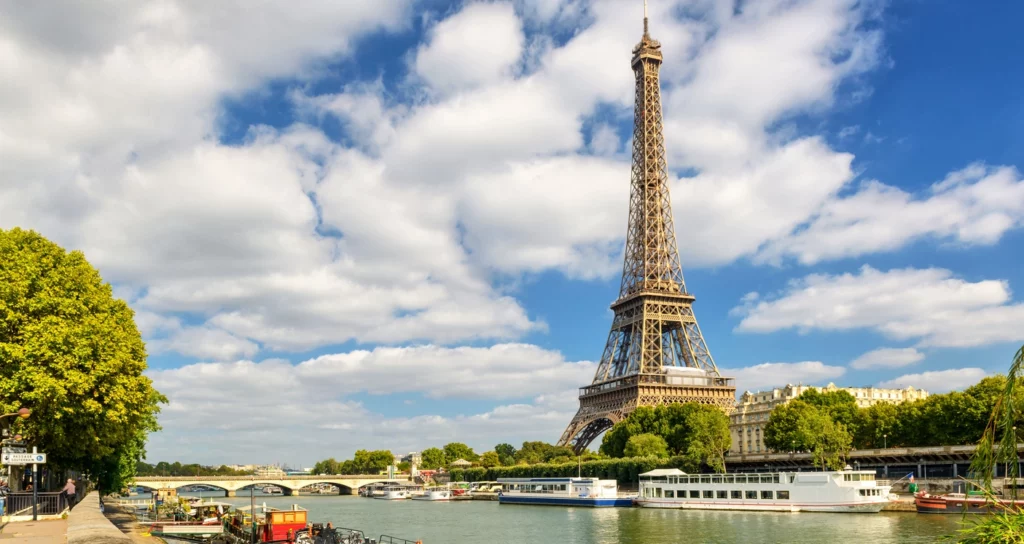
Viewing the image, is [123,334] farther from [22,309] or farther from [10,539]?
[10,539]

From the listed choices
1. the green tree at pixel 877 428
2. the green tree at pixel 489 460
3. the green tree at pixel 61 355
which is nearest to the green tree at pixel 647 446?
the green tree at pixel 877 428

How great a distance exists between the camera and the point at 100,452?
40.1 metres

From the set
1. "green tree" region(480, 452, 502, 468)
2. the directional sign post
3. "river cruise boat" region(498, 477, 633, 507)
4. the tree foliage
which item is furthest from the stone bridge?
the directional sign post

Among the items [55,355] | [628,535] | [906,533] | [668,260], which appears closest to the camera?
[55,355]

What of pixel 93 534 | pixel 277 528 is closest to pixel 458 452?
pixel 277 528

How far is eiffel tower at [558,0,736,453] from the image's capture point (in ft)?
375

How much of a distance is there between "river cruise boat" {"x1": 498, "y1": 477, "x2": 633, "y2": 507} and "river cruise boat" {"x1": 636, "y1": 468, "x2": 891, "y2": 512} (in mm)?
3926

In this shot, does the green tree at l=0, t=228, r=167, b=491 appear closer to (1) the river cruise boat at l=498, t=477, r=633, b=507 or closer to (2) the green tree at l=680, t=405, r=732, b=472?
(1) the river cruise boat at l=498, t=477, r=633, b=507

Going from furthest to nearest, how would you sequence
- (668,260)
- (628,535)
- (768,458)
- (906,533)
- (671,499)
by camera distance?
(668,260), (768,458), (671,499), (628,535), (906,533)

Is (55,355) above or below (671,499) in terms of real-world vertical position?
above

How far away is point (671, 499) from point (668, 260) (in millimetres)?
53336

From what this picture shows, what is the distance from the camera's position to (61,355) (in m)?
33.8

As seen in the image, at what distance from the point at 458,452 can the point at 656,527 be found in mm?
136823

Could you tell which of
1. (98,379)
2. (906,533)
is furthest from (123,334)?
(906,533)
